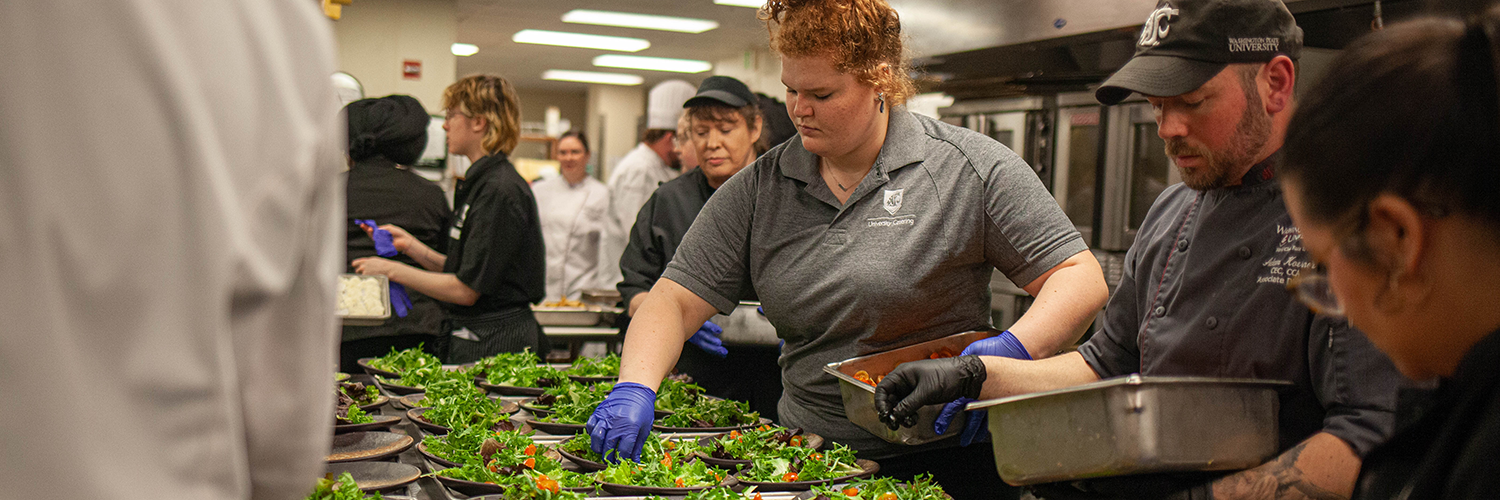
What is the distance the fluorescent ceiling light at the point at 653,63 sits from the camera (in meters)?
11.6

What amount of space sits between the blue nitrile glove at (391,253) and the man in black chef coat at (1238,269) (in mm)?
2606

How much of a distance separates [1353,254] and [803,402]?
1.55 metres

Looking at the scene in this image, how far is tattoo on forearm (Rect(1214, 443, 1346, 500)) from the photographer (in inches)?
48.4

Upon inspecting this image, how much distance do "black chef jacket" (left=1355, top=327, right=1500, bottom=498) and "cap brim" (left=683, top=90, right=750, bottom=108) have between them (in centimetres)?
276

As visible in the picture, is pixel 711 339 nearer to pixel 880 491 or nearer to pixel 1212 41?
pixel 880 491

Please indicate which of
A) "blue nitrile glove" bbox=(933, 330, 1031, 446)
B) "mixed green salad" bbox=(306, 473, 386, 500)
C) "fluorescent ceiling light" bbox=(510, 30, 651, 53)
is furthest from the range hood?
"fluorescent ceiling light" bbox=(510, 30, 651, 53)

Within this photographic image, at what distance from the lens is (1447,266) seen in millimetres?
688

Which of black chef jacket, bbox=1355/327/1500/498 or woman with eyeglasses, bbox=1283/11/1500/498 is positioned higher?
woman with eyeglasses, bbox=1283/11/1500/498

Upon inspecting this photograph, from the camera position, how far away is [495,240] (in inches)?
139

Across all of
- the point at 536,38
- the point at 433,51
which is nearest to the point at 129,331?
the point at 433,51

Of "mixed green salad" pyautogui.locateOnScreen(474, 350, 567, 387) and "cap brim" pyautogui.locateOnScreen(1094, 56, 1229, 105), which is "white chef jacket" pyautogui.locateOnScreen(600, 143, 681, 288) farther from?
"cap brim" pyautogui.locateOnScreen(1094, 56, 1229, 105)

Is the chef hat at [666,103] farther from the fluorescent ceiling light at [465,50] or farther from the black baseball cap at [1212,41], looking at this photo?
the fluorescent ceiling light at [465,50]

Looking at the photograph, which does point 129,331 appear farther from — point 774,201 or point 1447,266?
point 774,201

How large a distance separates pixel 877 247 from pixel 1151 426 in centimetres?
91
